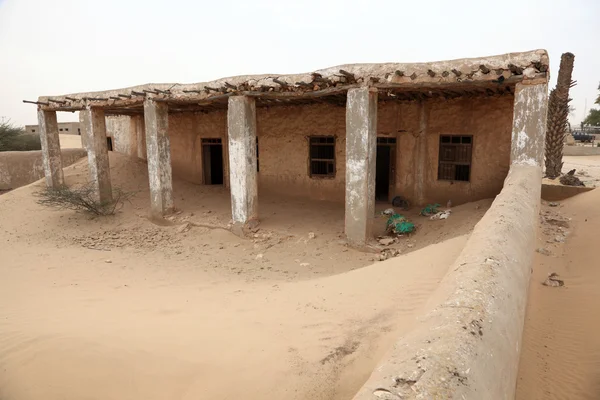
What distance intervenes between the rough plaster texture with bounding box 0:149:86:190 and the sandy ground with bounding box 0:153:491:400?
7.78 m

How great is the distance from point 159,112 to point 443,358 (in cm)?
1059

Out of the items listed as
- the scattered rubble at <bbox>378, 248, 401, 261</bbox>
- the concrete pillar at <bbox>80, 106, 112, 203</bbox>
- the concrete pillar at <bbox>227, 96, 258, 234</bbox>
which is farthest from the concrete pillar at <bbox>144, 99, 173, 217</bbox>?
the scattered rubble at <bbox>378, 248, 401, 261</bbox>

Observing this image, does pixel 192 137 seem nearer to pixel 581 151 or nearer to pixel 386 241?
pixel 386 241

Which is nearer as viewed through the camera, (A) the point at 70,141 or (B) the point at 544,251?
(B) the point at 544,251

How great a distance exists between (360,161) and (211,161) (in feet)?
27.8

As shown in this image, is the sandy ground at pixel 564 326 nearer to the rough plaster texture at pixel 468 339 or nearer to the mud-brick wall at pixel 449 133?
the rough plaster texture at pixel 468 339

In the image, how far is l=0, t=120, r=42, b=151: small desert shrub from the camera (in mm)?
22703

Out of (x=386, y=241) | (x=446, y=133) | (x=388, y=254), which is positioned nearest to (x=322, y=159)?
(x=446, y=133)

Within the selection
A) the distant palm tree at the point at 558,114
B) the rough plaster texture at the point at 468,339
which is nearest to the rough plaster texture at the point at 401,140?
the distant palm tree at the point at 558,114

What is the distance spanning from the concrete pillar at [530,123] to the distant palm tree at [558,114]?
823cm

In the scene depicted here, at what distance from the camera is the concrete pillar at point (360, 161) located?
7859mm

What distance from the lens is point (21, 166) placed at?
1672cm

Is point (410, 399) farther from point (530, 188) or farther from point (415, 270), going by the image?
point (530, 188)

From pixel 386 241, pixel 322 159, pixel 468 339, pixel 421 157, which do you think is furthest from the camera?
pixel 322 159
